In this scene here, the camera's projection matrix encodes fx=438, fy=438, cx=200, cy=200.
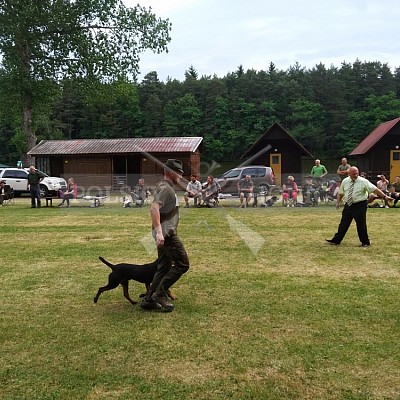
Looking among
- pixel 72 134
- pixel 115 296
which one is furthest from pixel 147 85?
pixel 115 296

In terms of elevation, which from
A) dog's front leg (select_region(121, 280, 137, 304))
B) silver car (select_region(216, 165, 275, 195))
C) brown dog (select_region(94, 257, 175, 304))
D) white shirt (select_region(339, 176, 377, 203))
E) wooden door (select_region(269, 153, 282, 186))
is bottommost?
dog's front leg (select_region(121, 280, 137, 304))

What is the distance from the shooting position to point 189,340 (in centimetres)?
430

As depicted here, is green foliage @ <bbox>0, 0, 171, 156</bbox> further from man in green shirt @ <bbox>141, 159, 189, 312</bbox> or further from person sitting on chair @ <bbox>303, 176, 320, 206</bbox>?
man in green shirt @ <bbox>141, 159, 189, 312</bbox>

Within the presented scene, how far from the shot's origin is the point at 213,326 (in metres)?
4.67

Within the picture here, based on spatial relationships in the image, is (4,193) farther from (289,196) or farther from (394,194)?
(394,194)

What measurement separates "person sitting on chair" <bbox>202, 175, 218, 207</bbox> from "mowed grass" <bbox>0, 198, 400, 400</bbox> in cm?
825

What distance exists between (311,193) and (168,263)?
43.9 feet

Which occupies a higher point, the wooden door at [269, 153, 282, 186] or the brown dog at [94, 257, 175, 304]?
the wooden door at [269, 153, 282, 186]

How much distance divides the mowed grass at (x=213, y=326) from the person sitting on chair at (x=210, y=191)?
325 inches

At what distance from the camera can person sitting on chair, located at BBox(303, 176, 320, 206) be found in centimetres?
1773

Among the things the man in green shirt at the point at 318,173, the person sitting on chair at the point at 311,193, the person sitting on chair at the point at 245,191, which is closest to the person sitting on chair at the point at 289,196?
the person sitting on chair at the point at 311,193

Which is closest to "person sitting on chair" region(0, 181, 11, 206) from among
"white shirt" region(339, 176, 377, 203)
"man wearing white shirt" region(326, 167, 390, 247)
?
"man wearing white shirt" region(326, 167, 390, 247)

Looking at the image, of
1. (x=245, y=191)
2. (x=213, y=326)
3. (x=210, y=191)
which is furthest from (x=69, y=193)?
(x=213, y=326)

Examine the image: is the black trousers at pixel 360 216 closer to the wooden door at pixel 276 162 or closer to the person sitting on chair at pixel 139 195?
the person sitting on chair at pixel 139 195
